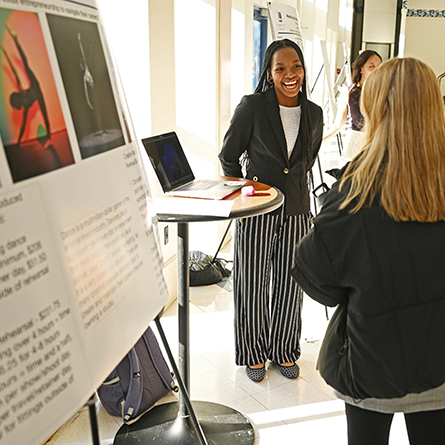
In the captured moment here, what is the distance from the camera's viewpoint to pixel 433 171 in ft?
4.09

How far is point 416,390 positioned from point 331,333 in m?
0.24

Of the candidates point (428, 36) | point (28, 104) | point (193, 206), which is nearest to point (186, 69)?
point (193, 206)

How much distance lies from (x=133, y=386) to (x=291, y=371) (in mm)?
779

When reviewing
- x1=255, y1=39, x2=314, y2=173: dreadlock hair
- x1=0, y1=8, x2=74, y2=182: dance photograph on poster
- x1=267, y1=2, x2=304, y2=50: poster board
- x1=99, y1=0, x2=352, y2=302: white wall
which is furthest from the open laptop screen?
x1=267, y1=2, x2=304, y2=50: poster board

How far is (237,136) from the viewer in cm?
235

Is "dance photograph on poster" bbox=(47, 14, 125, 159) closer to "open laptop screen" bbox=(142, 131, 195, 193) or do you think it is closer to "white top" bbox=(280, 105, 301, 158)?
"open laptop screen" bbox=(142, 131, 195, 193)

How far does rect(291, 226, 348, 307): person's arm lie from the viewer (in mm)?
1286

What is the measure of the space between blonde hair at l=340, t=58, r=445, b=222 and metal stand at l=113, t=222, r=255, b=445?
0.87 meters

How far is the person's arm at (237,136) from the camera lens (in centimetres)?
233

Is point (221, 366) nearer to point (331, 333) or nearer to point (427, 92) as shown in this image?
point (331, 333)

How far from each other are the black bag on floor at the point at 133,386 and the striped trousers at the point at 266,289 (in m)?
0.45

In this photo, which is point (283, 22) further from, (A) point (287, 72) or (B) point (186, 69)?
(A) point (287, 72)

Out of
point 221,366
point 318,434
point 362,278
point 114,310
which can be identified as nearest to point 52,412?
point 114,310

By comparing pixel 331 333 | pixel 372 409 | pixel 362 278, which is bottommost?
pixel 372 409
